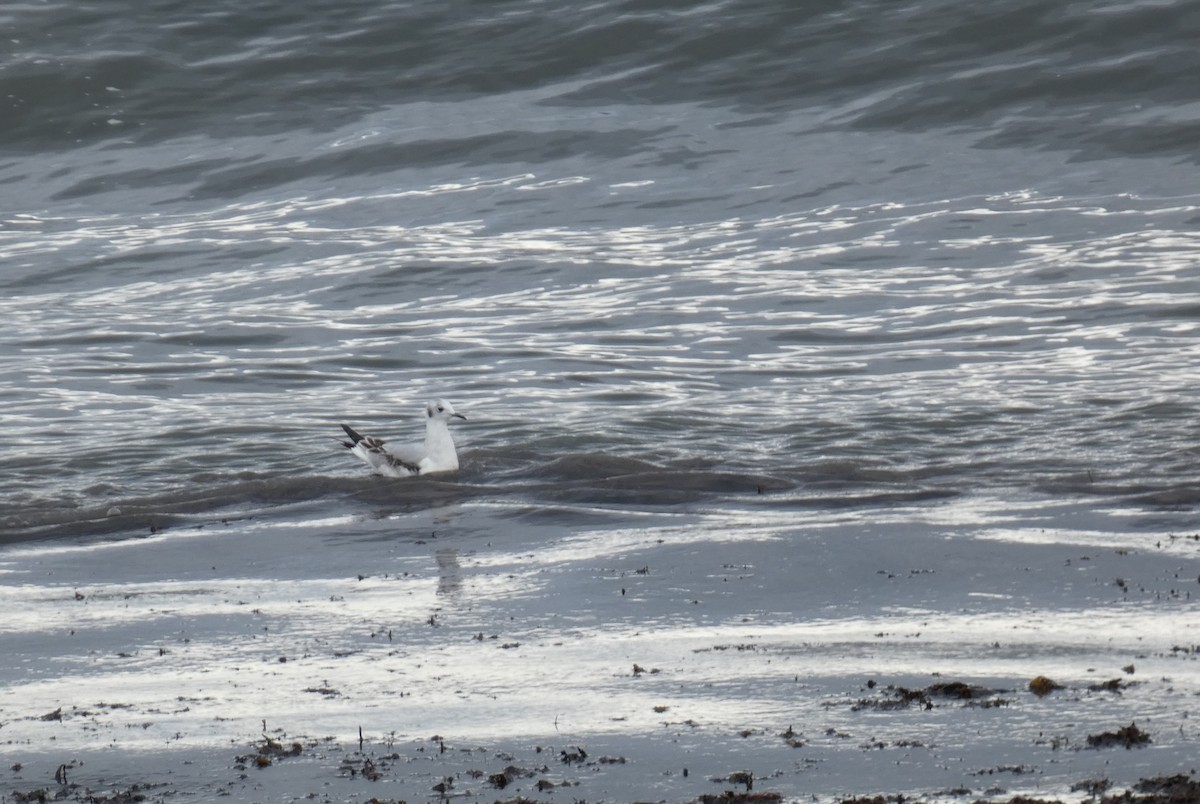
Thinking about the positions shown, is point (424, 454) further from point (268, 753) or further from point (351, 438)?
point (268, 753)

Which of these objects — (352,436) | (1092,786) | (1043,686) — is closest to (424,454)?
(352,436)

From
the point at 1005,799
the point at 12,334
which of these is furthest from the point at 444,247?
the point at 1005,799

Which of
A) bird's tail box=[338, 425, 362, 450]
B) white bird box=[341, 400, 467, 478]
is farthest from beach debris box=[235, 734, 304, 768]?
bird's tail box=[338, 425, 362, 450]

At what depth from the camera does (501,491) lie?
879 cm

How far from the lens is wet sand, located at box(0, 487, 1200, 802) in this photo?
4.37 m

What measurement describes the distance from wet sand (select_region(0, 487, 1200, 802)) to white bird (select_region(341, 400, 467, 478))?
4.96 feet

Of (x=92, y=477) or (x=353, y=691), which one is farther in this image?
(x=92, y=477)

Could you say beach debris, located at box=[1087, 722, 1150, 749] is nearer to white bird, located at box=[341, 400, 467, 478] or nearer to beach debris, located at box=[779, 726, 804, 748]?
beach debris, located at box=[779, 726, 804, 748]

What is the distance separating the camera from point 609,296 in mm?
13336

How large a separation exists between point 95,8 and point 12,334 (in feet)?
37.4

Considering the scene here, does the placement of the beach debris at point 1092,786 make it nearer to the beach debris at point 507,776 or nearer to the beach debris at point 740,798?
the beach debris at point 740,798

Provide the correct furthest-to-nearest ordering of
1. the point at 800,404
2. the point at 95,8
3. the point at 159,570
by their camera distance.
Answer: the point at 95,8
the point at 800,404
the point at 159,570

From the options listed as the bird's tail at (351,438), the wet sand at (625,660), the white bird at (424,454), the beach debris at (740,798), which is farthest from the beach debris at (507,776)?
the bird's tail at (351,438)

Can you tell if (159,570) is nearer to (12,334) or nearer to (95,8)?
(12,334)
